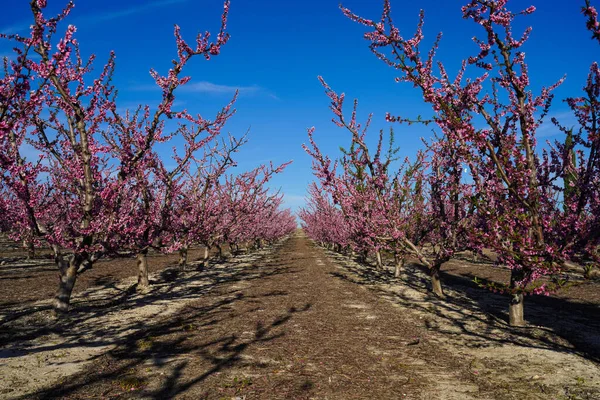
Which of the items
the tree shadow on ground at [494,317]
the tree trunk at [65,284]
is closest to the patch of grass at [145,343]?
the tree trunk at [65,284]

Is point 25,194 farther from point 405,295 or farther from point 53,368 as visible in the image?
point 405,295

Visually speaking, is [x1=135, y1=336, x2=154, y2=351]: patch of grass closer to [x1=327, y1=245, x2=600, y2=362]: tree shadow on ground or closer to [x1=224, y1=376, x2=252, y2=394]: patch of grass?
[x1=224, y1=376, x2=252, y2=394]: patch of grass

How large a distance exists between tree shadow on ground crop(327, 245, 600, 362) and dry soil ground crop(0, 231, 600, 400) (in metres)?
0.05

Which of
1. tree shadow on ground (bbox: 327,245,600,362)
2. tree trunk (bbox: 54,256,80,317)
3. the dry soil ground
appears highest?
tree trunk (bbox: 54,256,80,317)

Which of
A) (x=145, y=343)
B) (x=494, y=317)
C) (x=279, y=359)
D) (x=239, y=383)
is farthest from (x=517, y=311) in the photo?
(x=145, y=343)

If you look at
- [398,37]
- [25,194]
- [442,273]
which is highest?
[398,37]

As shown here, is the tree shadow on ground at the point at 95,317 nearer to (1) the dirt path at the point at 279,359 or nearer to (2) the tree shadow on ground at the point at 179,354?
(2) the tree shadow on ground at the point at 179,354

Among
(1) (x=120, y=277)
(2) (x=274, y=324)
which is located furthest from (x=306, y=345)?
(1) (x=120, y=277)

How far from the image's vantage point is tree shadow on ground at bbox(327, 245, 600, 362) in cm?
754

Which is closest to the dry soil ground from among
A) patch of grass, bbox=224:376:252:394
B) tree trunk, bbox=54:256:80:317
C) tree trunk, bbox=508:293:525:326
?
patch of grass, bbox=224:376:252:394

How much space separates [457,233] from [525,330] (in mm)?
3340

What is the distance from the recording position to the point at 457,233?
11.1 m

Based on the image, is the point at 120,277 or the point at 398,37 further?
the point at 120,277

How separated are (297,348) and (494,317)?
5696mm
